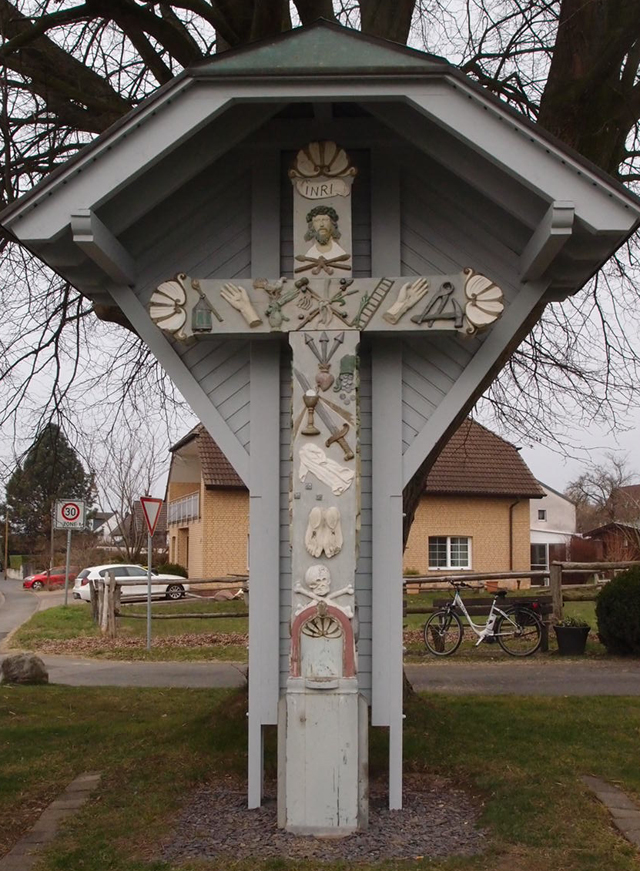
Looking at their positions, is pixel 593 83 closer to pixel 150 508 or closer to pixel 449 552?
pixel 150 508

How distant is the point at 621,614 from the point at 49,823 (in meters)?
11.5

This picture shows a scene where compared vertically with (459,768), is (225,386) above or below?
above

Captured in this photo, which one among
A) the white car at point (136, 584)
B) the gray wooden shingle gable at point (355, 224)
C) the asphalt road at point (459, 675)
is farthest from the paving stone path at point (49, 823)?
the white car at point (136, 584)

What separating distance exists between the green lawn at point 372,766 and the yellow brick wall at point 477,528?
24.5 meters

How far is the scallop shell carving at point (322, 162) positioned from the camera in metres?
5.98

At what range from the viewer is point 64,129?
376 inches

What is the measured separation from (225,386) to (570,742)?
4391mm

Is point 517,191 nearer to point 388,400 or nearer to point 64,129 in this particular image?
point 388,400

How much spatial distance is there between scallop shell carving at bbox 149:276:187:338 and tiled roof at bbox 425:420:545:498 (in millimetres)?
29453

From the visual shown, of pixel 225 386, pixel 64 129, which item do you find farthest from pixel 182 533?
pixel 225 386

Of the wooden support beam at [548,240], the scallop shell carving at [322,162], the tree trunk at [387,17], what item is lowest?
the wooden support beam at [548,240]

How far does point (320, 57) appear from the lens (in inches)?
217

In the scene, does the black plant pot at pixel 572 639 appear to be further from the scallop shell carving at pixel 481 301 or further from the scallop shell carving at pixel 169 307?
the scallop shell carving at pixel 169 307

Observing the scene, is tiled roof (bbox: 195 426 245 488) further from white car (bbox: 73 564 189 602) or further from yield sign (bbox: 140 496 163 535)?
yield sign (bbox: 140 496 163 535)
